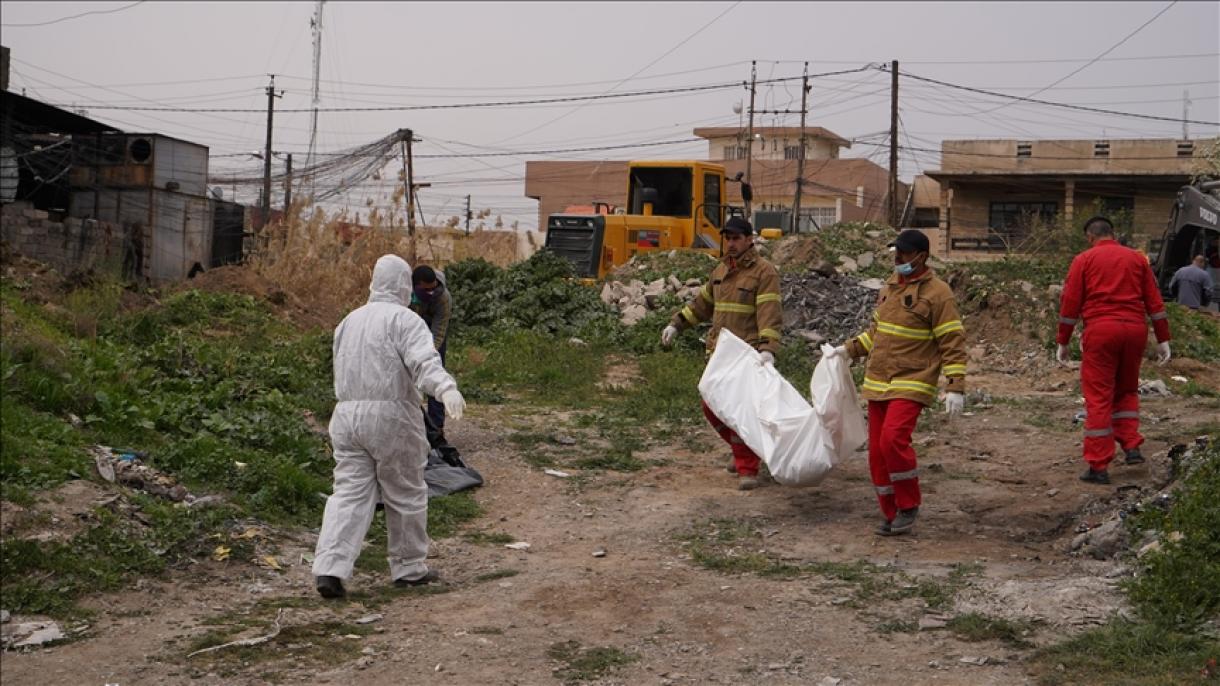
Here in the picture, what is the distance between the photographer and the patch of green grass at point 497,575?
256 inches

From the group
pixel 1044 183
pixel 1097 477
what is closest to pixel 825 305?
pixel 1097 477

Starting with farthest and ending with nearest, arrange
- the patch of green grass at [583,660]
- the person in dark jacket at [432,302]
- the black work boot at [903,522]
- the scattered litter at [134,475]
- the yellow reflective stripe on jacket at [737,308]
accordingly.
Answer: the yellow reflective stripe on jacket at [737,308] → the person in dark jacket at [432,302] → the black work boot at [903,522] → the scattered litter at [134,475] → the patch of green grass at [583,660]

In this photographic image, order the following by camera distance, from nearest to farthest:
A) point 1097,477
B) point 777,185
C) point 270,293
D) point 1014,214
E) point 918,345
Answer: point 918,345 < point 1097,477 < point 270,293 < point 1014,214 < point 777,185

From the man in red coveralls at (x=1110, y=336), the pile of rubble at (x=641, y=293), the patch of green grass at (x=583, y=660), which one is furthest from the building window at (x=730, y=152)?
the patch of green grass at (x=583, y=660)

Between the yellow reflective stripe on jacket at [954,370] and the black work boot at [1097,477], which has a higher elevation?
the yellow reflective stripe on jacket at [954,370]

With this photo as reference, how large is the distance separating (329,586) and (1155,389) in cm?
941

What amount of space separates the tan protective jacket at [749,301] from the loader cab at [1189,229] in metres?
12.8

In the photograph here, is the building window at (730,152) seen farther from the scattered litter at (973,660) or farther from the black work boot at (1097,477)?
the scattered litter at (973,660)

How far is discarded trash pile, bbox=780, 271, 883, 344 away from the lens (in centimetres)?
1673

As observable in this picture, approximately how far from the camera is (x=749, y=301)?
29.6 feet

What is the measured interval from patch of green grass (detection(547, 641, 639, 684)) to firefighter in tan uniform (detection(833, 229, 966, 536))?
2.79 meters

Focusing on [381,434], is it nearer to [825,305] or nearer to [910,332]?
[910,332]

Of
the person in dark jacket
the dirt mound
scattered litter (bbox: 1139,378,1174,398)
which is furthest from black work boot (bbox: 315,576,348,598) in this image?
the dirt mound

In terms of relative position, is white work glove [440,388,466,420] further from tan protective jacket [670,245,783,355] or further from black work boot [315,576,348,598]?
tan protective jacket [670,245,783,355]
